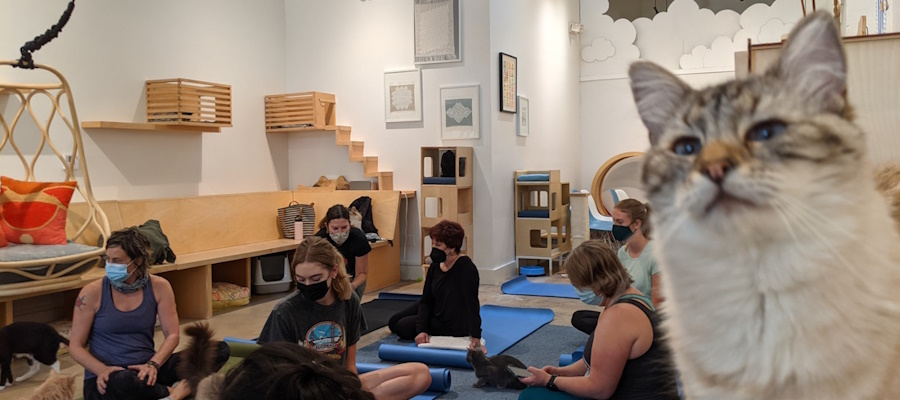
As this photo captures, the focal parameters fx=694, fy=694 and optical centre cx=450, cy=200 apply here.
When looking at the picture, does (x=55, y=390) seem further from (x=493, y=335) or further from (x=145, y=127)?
(x=145, y=127)

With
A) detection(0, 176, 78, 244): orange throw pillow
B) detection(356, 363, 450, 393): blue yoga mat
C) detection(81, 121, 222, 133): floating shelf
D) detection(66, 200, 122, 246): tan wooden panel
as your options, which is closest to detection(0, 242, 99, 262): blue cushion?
detection(0, 176, 78, 244): orange throw pillow

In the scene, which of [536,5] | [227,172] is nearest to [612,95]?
[536,5]

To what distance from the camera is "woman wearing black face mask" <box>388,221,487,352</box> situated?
15.4 feet

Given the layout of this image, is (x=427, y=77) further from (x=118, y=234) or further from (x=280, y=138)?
(x=118, y=234)

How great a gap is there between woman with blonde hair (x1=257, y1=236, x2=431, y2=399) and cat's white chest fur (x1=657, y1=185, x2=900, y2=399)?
2.77 metres

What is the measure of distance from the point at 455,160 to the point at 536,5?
8.88ft

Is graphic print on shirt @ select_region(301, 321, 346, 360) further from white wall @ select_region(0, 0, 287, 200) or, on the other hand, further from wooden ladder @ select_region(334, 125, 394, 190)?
wooden ladder @ select_region(334, 125, 394, 190)

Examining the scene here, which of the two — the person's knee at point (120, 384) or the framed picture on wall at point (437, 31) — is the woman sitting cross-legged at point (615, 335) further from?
the framed picture on wall at point (437, 31)

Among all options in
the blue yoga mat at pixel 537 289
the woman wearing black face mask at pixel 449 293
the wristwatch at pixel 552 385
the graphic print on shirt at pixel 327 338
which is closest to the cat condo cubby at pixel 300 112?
the blue yoga mat at pixel 537 289

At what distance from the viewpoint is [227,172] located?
25.5 feet

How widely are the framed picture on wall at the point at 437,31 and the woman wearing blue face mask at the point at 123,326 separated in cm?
479

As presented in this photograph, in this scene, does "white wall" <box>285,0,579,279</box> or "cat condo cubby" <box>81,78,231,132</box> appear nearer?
"cat condo cubby" <box>81,78,231,132</box>

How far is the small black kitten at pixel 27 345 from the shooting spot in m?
4.04

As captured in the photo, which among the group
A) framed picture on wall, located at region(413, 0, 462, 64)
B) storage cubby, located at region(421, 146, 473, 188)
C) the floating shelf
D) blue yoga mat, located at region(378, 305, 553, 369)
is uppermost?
framed picture on wall, located at region(413, 0, 462, 64)
